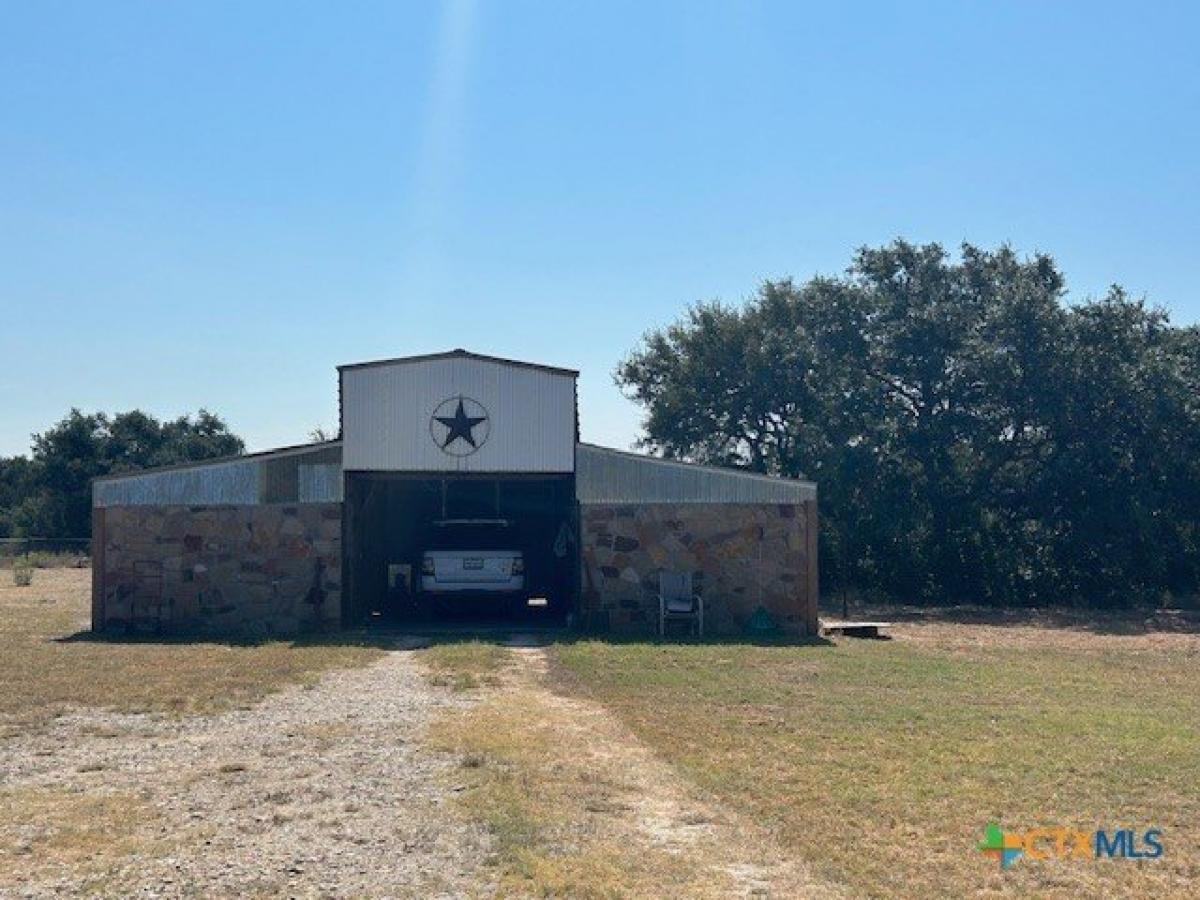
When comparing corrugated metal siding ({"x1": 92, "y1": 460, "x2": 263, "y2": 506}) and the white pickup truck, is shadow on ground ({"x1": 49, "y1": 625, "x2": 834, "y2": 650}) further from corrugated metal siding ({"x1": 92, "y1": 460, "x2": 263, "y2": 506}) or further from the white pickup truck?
corrugated metal siding ({"x1": 92, "y1": 460, "x2": 263, "y2": 506})

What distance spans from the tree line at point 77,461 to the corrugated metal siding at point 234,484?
110ft

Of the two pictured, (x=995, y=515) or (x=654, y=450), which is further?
(x=654, y=450)

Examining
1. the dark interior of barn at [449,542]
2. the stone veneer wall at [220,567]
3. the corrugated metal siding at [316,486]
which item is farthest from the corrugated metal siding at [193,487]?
the dark interior of barn at [449,542]

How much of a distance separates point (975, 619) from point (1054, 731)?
49.2 feet

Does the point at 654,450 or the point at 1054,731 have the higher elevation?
the point at 654,450

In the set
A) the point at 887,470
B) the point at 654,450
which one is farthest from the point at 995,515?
the point at 654,450

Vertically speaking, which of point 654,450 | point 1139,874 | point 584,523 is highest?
point 654,450

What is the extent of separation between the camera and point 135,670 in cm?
1447

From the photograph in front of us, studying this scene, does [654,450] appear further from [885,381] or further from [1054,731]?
[1054,731]

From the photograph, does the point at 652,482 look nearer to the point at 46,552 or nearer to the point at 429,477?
the point at 429,477

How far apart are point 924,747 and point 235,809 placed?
5173 millimetres

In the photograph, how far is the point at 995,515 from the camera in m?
28.8

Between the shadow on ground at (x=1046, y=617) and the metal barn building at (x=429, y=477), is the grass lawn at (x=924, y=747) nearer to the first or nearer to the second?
the metal barn building at (x=429, y=477)

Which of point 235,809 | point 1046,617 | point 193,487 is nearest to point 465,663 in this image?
point 193,487
